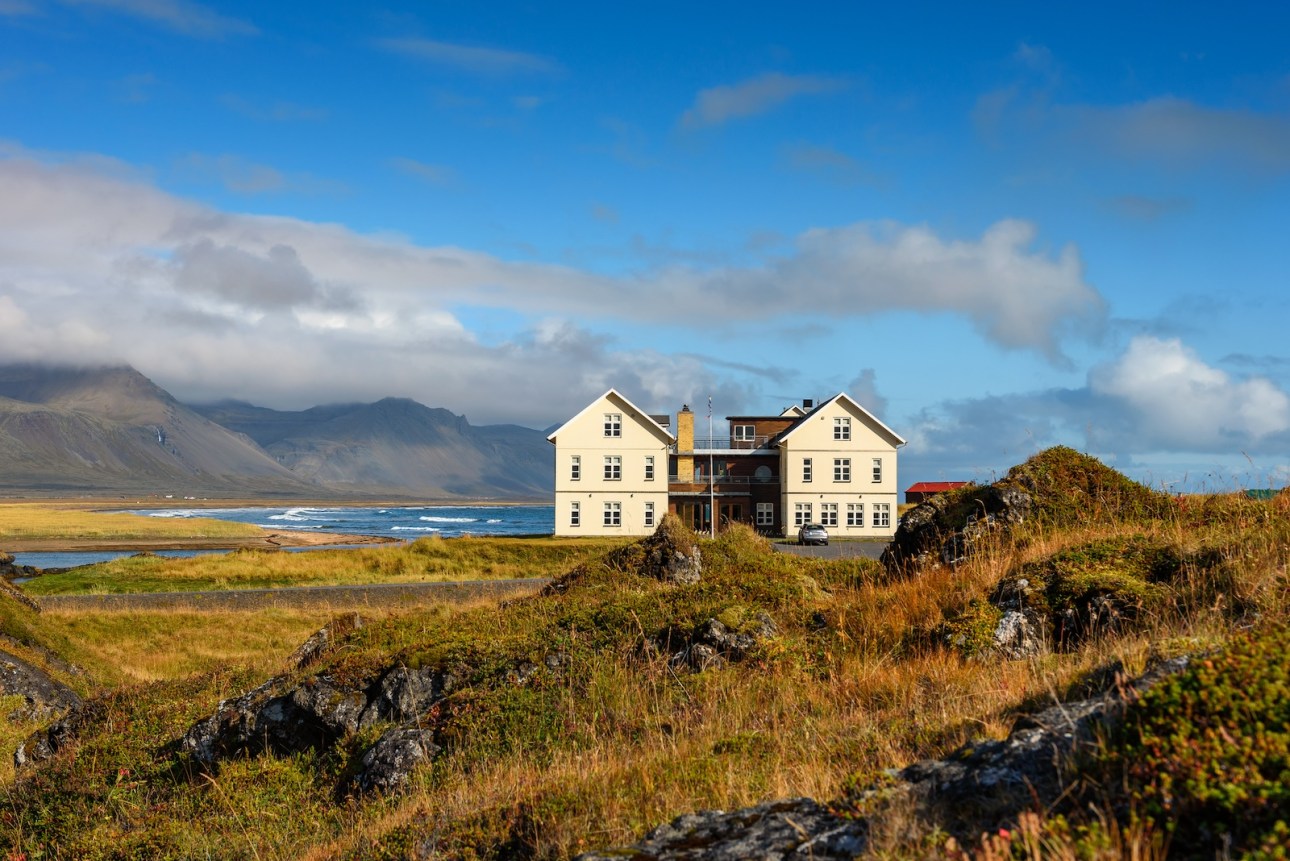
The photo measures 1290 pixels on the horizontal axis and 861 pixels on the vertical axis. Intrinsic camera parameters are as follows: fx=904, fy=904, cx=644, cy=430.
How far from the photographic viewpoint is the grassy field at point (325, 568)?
41.8 metres

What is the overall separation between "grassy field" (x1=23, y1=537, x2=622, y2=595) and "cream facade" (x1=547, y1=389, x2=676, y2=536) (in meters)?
15.1

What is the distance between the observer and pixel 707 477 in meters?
72.1

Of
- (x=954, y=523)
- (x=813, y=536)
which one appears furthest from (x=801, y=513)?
(x=954, y=523)

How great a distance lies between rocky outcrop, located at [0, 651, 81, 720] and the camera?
14.4m

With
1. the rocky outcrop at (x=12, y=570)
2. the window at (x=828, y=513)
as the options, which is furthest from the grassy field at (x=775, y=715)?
the window at (x=828, y=513)

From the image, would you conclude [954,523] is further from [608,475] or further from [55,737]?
[608,475]

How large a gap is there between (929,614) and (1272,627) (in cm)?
451

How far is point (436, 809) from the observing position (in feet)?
19.7

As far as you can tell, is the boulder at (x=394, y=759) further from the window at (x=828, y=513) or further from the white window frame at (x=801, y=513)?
the window at (x=828, y=513)

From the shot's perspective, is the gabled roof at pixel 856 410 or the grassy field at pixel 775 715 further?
the gabled roof at pixel 856 410

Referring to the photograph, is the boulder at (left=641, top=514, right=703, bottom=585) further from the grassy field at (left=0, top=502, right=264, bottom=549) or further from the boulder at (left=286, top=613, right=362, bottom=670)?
the grassy field at (left=0, top=502, right=264, bottom=549)

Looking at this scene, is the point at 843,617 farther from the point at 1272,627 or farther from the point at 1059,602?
the point at 1272,627

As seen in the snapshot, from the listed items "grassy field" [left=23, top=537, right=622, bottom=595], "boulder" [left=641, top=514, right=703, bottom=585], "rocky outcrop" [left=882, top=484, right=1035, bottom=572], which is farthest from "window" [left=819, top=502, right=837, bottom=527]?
A: "rocky outcrop" [left=882, top=484, right=1035, bottom=572]

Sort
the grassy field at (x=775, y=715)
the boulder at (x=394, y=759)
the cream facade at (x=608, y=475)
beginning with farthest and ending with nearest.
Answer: the cream facade at (x=608, y=475)
the boulder at (x=394, y=759)
the grassy field at (x=775, y=715)
